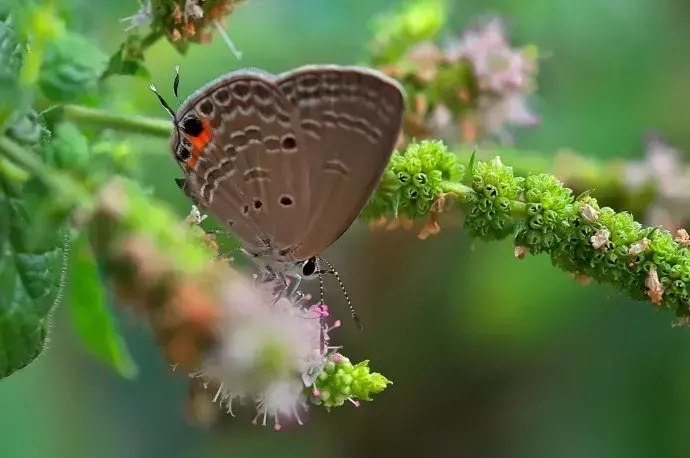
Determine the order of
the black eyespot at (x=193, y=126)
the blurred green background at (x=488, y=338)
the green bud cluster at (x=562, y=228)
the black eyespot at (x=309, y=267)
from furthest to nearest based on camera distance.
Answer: the blurred green background at (x=488, y=338)
the black eyespot at (x=309, y=267)
the black eyespot at (x=193, y=126)
the green bud cluster at (x=562, y=228)

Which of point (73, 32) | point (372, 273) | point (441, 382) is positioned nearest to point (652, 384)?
point (441, 382)

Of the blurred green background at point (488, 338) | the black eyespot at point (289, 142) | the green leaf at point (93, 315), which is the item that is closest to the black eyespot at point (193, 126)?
the black eyespot at point (289, 142)

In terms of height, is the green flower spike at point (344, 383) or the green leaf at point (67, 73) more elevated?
the green leaf at point (67, 73)

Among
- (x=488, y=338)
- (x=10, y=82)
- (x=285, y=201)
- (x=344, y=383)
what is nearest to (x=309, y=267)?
(x=285, y=201)

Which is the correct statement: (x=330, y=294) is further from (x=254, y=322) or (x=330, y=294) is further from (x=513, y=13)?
(x=254, y=322)

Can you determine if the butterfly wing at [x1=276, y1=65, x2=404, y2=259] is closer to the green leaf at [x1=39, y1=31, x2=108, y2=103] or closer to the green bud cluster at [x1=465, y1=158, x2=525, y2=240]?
the green bud cluster at [x1=465, y1=158, x2=525, y2=240]

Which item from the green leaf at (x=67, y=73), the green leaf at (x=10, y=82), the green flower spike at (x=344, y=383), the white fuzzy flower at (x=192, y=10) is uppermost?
the white fuzzy flower at (x=192, y=10)

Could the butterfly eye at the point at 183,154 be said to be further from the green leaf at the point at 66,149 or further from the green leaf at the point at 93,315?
the green leaf at the point at 93,315
